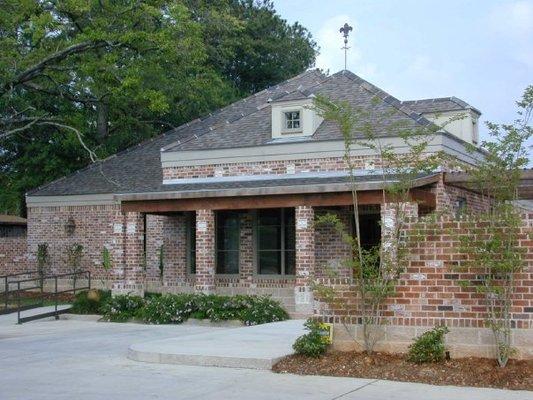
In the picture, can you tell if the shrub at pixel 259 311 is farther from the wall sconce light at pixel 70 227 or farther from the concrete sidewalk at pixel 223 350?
the wall sconce light at pixel 70 227

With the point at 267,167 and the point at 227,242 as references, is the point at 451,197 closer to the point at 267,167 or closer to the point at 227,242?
the point at 267,167

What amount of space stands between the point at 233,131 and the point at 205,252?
4.55m

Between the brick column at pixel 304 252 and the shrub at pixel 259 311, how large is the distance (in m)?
0.62

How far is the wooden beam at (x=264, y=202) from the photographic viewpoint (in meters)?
19.0

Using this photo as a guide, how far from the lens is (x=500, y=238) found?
1052cm

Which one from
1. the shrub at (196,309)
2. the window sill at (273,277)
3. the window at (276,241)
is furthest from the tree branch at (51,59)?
the window sill at (273,277)

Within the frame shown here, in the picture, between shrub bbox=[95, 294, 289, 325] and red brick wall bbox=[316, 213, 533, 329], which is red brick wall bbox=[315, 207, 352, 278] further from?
red brick wall bbox=[316, 213, 533, 329]

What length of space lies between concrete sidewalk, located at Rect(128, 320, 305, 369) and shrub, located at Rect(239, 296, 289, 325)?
2917mm

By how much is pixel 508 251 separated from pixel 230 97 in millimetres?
27562

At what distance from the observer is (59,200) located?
2830 cm

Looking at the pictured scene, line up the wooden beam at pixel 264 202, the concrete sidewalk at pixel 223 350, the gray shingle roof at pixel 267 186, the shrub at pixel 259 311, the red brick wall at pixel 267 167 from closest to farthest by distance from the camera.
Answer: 1. the concrete sidewalk at pixel 223 350
2. the shrub at pixel 259 311
3. the wooden beam at pixel 264 202
4. the gray shingle roof at pixel 267 186
5. the red brick wall at pixel 267 167

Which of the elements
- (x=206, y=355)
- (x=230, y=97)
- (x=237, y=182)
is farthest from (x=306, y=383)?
(x=230, y=97)

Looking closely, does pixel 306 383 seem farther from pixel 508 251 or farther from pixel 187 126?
pixel 187 126

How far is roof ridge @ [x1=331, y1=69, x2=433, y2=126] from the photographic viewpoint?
21100 mm
